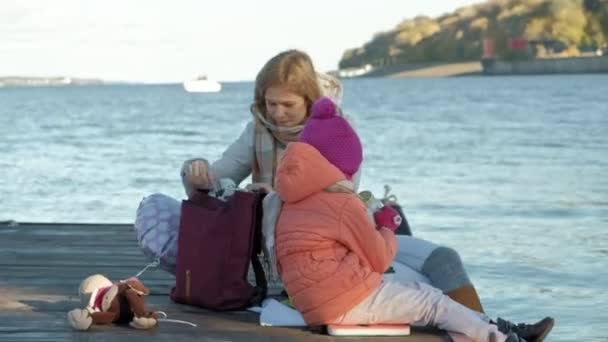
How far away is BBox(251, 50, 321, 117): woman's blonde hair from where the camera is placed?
579 cm

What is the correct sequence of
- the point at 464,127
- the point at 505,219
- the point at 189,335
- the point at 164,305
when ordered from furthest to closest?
the point at 464,127
the point at 505,219
the point at 164,305
the point at 189,335

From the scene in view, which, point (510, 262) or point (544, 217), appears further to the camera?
point (544, 217)

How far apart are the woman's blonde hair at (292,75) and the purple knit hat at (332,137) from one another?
0.49m

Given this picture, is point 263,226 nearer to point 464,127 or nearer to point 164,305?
point 164,305

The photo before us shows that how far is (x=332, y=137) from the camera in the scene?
5.23 m

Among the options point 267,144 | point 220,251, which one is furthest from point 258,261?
point 267,144

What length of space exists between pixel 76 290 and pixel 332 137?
1.69m

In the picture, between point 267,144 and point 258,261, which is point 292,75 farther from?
point 258,261

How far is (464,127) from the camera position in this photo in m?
36.0

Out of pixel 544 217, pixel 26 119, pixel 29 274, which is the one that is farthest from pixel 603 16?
pixel 29 274

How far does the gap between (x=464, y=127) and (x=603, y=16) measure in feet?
278

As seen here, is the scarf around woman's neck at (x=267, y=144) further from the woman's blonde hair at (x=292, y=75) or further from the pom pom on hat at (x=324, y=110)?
the pom pom on hat at (x=324, y=110)

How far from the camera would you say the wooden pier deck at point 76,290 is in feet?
17.3

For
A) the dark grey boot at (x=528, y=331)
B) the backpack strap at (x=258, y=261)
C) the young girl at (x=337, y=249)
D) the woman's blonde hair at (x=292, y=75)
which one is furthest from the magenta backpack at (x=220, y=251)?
the dark grey boot at (x=528, y=331)
